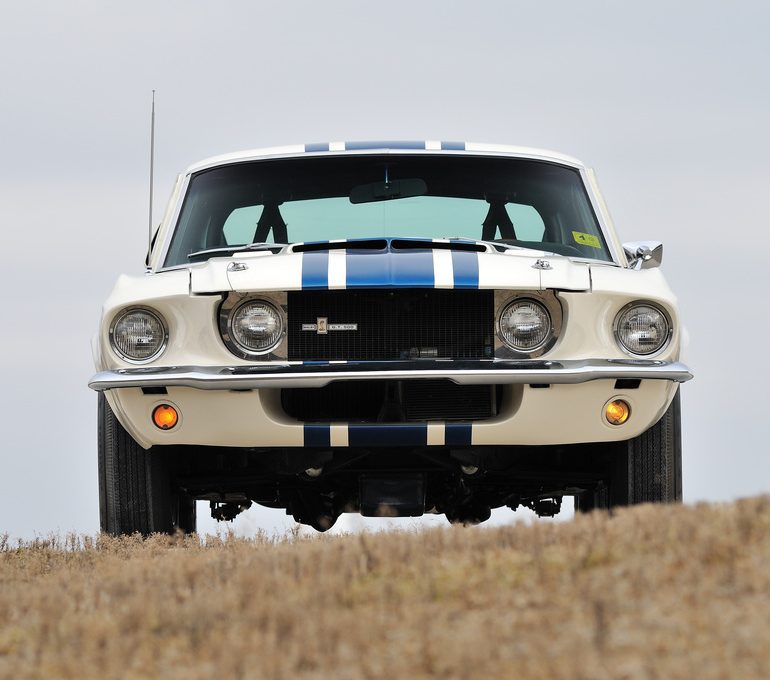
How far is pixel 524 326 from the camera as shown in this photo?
600 centimetres

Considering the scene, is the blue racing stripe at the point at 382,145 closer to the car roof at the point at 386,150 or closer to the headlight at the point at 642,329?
the car roof at the point at 386,150

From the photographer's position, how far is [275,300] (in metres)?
5.95

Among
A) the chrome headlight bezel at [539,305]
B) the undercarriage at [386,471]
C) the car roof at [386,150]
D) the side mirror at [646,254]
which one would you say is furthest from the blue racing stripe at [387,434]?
the car roof at [386,150]

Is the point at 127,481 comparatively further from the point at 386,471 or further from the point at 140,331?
the point at 386,471

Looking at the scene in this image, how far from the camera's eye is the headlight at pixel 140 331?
6055mm

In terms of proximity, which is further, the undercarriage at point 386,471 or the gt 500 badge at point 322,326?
the undercarriage at point 386,471

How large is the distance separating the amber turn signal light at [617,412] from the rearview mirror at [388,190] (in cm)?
192

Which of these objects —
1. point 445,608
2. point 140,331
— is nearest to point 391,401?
point 140,331

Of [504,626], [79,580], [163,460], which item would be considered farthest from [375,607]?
[163,460]

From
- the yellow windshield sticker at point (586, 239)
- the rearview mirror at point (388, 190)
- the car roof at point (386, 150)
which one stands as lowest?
the yellow windshield sticker at point (586, 239)

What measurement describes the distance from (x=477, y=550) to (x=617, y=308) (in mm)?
2108

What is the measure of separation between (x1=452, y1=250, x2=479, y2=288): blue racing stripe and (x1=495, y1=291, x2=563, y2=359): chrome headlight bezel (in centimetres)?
15

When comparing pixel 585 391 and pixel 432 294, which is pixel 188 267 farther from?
pixel 585 391

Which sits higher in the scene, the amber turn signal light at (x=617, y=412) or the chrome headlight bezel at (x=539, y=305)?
the chrome headlight bezel at (x=539, y=305)
